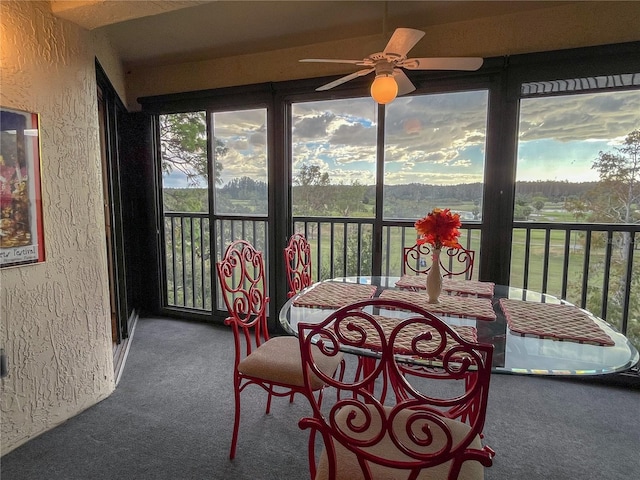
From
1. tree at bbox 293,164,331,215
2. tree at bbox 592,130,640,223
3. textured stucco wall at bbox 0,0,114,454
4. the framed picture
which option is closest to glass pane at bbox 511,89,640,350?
tree at bbox 592,130,640,223

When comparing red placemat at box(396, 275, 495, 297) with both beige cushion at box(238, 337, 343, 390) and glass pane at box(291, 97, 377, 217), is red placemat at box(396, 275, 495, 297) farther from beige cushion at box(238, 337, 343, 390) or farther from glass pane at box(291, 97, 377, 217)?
glass pane at box(291, 97, 377, 217)

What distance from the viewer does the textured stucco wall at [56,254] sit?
1774 mm

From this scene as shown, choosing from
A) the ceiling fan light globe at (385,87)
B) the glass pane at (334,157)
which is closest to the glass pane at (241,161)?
the glass pane at (334,157)

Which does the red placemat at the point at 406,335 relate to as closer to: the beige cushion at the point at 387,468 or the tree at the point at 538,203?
the beige cushion at the point at 387,468

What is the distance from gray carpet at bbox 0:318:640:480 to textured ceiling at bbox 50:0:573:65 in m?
2.23

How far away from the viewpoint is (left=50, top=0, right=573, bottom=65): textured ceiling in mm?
2441

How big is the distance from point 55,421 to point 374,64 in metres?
2.63

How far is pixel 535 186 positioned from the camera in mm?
2760

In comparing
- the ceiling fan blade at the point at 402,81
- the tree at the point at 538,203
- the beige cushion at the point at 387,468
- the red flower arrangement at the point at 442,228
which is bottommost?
the beige cushion at the point at 387,468

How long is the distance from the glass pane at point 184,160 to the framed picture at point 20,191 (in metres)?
1.84

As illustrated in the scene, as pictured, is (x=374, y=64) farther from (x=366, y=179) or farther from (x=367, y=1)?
(x=366, y=179)

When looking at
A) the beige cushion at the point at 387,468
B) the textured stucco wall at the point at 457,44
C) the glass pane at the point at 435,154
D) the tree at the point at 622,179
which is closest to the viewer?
the beige cushion at the point at 387,468

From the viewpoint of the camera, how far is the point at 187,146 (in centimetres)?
368

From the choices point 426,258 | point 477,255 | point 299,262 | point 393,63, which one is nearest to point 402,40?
point 393,63
